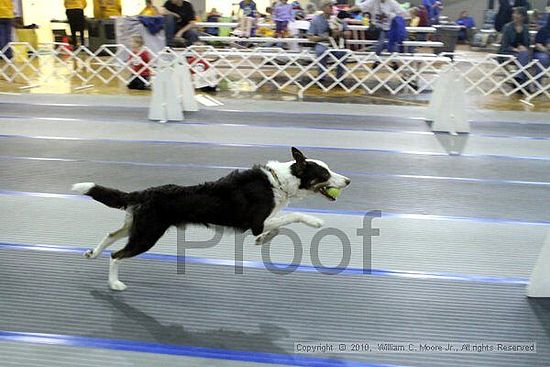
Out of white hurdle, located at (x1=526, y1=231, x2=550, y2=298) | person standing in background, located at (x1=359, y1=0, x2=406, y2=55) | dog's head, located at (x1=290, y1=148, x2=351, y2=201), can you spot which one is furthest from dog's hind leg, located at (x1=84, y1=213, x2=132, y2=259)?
person standing in background, located at (x1=359, y1=0, x2=406, y2=55)

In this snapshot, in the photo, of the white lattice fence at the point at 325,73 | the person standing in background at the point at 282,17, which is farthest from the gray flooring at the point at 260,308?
the person standing in background at the point at 282,17

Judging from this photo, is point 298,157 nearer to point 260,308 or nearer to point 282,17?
point 260,308

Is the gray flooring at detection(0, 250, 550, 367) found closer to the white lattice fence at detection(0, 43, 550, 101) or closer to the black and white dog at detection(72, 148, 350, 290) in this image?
the black and white dog at detection(72, 148, 350, 290)

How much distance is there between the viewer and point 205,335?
3051 millimetres

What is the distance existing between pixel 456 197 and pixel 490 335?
256 centimetres

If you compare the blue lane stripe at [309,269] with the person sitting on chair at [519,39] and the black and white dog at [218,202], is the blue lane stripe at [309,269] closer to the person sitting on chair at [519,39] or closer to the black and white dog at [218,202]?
the black and white dog at [218,202]

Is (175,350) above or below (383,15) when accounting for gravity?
below

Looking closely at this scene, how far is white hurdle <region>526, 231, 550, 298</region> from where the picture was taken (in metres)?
3.44

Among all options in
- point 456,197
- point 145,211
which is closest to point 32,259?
point 145,211

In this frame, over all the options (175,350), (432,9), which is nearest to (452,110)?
(175,350)

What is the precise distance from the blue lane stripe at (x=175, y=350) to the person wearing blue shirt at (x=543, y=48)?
10590 mm

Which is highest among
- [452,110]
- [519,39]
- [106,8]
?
[106,8]

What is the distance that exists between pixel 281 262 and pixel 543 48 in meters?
10.0

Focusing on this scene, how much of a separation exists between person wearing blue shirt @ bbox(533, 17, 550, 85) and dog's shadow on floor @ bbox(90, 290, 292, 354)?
34.5 feet
